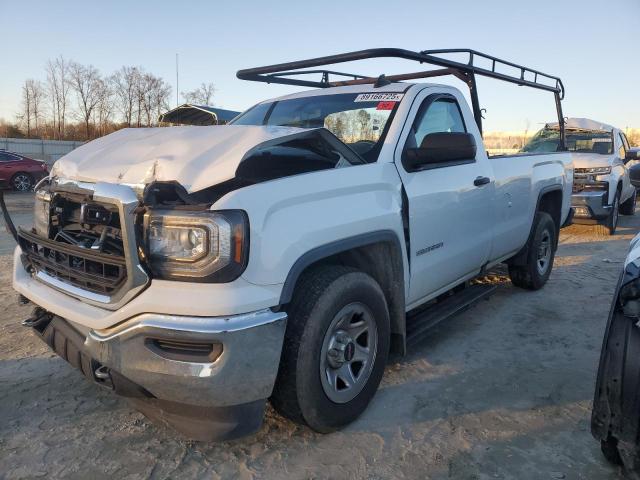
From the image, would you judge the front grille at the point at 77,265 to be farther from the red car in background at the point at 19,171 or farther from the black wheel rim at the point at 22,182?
the black wheel rim at the point at 22,182

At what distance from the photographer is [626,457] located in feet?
6.99

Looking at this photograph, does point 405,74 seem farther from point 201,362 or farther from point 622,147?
point 622,147

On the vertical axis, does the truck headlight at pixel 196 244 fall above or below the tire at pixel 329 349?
above

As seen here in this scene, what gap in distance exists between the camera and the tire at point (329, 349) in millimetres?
2367

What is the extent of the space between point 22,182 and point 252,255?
18.1 meters

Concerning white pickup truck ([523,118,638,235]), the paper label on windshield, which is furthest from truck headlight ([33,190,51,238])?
white pickup truck ([523,118,638,235])

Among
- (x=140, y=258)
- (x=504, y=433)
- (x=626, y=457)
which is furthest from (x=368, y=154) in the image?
(x=626, y=457)

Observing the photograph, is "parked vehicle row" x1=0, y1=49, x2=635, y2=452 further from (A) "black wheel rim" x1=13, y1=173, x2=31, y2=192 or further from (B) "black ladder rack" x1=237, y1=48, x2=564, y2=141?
(A) "black wheel rim" x1=13, y1=173, x2=31, y2=192

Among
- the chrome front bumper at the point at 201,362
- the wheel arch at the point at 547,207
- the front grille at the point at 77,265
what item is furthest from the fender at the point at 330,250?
the wheel arch at the point at 547,207

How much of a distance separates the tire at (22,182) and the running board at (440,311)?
17.2 meters

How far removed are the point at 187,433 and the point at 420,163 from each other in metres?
2.03

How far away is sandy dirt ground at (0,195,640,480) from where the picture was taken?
243 centimetres

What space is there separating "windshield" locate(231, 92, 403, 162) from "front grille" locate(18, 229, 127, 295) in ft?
5.33

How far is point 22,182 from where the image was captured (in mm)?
17109
